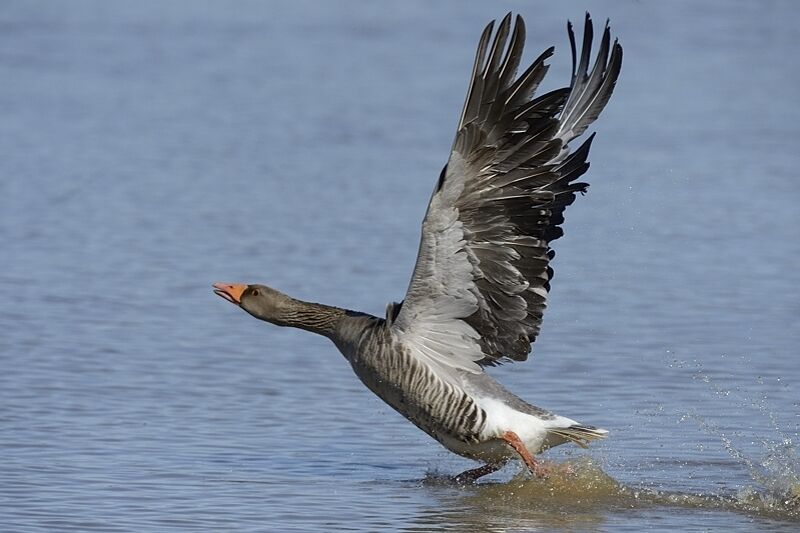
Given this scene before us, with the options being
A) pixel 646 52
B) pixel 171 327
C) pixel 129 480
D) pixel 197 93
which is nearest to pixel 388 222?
pixel 171 327

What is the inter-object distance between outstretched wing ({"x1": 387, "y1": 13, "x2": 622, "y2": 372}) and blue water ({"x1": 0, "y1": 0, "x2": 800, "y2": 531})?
0.93 metres

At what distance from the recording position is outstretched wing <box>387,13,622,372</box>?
7812mm

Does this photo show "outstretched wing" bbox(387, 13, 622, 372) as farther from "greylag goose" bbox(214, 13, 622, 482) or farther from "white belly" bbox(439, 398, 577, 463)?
"white belly" bbox(439, 398, 577, 463)

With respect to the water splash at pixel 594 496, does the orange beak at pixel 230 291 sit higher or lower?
higher

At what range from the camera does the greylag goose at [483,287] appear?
→ 310 inches

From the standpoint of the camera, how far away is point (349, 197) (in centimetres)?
1694

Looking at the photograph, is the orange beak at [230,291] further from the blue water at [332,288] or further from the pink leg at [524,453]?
the pink leg at [524,453]

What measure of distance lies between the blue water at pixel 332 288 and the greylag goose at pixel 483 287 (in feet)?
1.45

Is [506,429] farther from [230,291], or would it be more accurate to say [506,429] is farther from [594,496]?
[230,291]

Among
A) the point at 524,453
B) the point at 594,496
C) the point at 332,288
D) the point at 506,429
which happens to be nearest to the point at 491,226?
the point at 506,429

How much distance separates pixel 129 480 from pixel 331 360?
327 cm

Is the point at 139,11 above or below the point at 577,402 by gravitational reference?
above

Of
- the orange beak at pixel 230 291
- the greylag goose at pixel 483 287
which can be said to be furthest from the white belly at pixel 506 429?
the orange beak at pixel 230 291

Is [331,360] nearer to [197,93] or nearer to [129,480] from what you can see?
[129,480]
